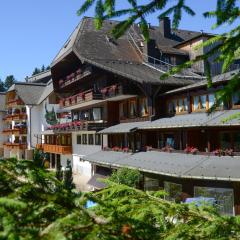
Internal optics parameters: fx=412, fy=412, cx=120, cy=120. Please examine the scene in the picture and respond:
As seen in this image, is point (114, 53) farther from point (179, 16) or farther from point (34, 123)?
point (179, 16)

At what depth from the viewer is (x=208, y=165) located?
68.5 ft

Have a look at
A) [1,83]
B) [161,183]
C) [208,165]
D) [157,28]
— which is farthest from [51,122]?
[1,83]

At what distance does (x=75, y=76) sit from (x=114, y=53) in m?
4.78

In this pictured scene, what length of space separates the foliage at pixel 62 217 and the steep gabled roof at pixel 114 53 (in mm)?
24259

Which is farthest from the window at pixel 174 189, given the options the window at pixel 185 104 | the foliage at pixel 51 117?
the foliage at pixel 51 117

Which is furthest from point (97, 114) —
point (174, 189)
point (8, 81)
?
point (8, 81)

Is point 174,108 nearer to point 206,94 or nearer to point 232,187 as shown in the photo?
point 206,94

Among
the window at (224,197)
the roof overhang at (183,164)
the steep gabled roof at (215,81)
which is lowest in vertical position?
the window at (224,197)

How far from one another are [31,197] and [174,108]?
26.2 m

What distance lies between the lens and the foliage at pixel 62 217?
92.6 inches

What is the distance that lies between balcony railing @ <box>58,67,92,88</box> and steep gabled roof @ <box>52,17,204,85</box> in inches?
66.4

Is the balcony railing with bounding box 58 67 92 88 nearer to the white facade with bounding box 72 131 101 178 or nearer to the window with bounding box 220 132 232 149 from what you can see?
the white facade with bounding box 72 131 101 178

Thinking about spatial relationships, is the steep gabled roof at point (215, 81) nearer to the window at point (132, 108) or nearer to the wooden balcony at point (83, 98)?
the window at point (132, 108)

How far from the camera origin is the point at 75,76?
39.2 meters
